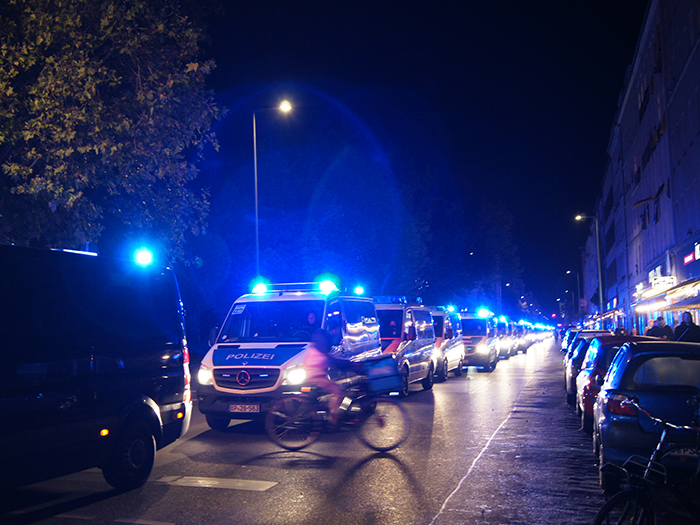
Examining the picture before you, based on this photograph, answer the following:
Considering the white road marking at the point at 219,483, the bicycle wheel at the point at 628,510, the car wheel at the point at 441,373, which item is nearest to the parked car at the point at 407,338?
the car wheel at the point at 441,373

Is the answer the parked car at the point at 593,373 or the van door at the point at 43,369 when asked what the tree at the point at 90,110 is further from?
the parked car at the point at 593,373

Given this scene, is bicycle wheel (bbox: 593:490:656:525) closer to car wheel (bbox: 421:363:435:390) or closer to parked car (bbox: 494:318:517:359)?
car wheel (bbox: 421:363:435:390)

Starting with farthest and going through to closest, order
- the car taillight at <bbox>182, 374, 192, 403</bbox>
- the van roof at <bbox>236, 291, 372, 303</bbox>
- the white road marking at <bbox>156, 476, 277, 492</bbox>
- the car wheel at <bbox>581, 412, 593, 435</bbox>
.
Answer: the van roof at <bbox>236, 291, 372, 303</bbox>
the car wheel at <bbox>581, 412, 593, 435</bbox>
the car taillight at <bbox>182, 374, 192, 403</bbox>
the white road marking at <bbox>156, 476, 277, 492</bbox>

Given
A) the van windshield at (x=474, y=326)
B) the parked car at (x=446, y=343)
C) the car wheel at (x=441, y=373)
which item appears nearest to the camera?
the car wheel at (x=441, y=373)

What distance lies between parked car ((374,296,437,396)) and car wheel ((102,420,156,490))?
885 centimetres

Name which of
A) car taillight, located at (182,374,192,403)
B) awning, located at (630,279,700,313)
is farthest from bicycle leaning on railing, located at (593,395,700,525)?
awning, located at (630,279,700,313)

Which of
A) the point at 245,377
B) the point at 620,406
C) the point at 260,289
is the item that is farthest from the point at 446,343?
the point at 620,406

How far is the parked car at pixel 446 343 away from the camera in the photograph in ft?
66.9

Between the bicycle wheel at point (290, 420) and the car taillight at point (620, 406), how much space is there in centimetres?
433

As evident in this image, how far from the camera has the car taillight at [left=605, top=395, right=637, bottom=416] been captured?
6.18m

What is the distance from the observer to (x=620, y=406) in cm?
625

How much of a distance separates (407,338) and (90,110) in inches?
356

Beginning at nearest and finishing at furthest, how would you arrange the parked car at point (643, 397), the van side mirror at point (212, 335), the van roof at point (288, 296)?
the parked car at point (643, 397) → the van side mirror at point (212, 335) → the van roof at point (288, 296)

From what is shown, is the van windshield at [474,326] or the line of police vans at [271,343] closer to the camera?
the line of police vans at [271,343]
